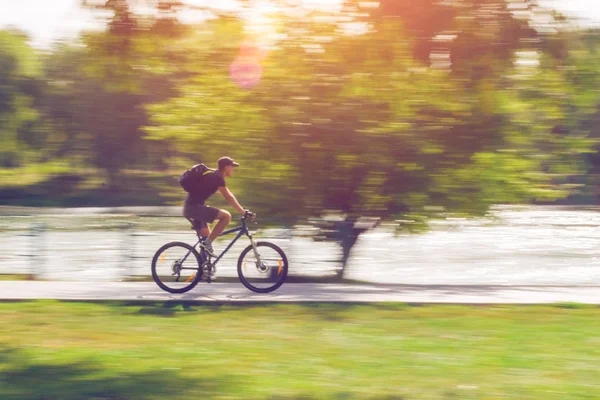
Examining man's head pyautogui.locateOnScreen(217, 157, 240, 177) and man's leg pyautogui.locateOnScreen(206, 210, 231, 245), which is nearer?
man's head pyautogui.locateOnScreen(217, 157, 240, 177)

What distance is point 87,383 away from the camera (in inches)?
278

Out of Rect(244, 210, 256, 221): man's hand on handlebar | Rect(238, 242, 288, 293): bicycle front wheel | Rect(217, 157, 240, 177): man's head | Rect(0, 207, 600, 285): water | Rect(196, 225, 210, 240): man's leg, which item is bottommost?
Rect(0, 207, 600, 285): water

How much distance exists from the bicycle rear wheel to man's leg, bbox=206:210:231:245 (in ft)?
0.91

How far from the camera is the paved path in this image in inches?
456

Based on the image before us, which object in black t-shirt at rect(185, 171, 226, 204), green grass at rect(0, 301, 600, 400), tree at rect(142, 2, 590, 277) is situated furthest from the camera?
tree at rect(142, 2, 590, 277)

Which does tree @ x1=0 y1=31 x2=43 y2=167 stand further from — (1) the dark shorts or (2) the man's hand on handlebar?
(2) the man's hand on handlebar

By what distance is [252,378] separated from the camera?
7242 mm

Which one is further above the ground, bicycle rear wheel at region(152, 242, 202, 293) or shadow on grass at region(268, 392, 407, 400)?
shadow on grass at region(268, 392, 407, 400)

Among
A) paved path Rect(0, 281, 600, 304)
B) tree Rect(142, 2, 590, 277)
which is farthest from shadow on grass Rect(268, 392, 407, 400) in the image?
tree Rect(142, 2, 590, 277)

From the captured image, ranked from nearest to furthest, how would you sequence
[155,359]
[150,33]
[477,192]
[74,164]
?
[155,359]
[150,33]
[477,192]
[74,164]

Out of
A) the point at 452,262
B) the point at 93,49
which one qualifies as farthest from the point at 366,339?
the point at 452,262

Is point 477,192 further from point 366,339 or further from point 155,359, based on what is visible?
point 155,359

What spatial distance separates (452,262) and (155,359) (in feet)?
37.1

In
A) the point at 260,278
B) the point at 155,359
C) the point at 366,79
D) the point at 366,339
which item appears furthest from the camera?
the point at 366,79
